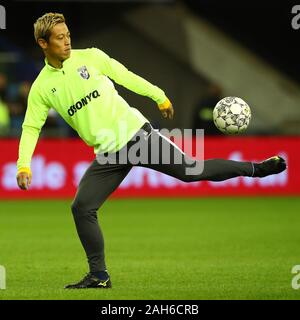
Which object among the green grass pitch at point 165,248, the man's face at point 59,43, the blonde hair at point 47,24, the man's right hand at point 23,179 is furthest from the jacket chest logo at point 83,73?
the green grass pitch at point 165,248

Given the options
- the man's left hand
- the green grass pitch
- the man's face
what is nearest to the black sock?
the green grass pitch

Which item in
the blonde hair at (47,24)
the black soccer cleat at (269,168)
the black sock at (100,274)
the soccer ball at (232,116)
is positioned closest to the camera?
the blonde hair at (47,24)

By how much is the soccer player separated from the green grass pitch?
77 centimetres

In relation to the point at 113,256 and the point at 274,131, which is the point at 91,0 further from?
the point at 113,256

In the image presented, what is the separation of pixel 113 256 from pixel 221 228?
3.58 metres

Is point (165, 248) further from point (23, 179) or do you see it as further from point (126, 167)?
point (23, 179)

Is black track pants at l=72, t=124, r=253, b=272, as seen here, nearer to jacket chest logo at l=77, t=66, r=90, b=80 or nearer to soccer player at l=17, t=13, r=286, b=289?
soccer player at l=17, t=13, r=286, b=289

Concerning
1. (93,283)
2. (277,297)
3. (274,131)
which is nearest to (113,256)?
(93,283)

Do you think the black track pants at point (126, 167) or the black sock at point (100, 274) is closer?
the black track pants at point (126, 167)

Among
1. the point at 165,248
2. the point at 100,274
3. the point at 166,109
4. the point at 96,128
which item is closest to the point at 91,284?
the point at 100,274

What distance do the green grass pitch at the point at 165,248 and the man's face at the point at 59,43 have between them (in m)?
2.22

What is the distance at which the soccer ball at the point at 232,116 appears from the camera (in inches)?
407

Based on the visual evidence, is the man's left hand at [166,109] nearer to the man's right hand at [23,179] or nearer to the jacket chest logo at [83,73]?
the jacket chest logo at [83,73]

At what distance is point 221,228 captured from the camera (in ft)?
52.2
